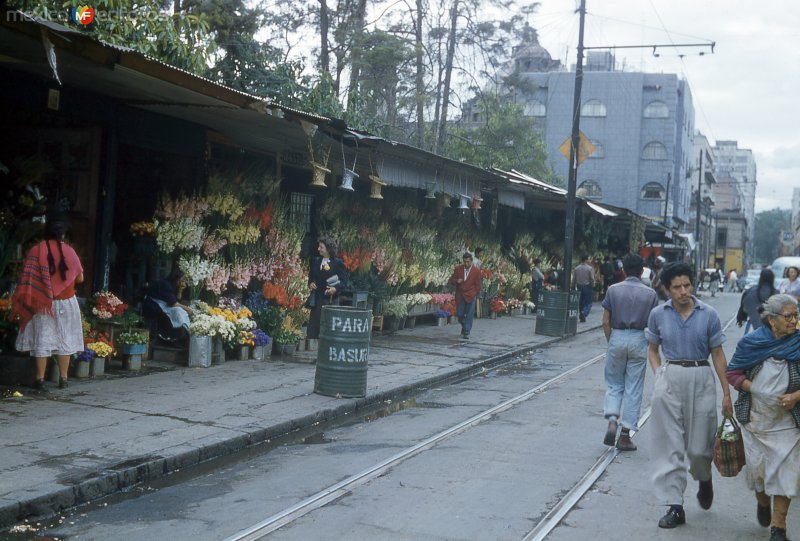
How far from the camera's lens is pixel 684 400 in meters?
6.05

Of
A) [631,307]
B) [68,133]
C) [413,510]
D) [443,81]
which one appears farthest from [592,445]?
[443,81]

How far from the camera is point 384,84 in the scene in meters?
30.6

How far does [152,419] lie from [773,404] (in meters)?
5.65

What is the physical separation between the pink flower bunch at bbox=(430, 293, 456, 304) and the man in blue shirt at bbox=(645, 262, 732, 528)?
14646mm

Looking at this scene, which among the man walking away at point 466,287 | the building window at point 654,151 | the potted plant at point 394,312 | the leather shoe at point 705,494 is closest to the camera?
the leather shoe at point 705,494

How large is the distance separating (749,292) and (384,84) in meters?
19.5

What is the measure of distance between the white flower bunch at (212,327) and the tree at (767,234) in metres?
175

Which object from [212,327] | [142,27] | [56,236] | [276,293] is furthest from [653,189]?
[56,236]

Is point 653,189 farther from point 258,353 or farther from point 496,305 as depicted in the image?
point 258,353

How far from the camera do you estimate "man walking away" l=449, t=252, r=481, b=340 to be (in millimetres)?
18078

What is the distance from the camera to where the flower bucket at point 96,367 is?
34.7 feet

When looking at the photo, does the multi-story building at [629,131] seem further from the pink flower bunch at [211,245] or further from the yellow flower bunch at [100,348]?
the yellow flower bunch at [100,348]

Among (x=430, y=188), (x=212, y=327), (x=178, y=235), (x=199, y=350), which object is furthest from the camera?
(x=430, y=188)

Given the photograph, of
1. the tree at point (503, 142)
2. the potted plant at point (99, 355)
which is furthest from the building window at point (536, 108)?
the potted plant at point (99, 355)
